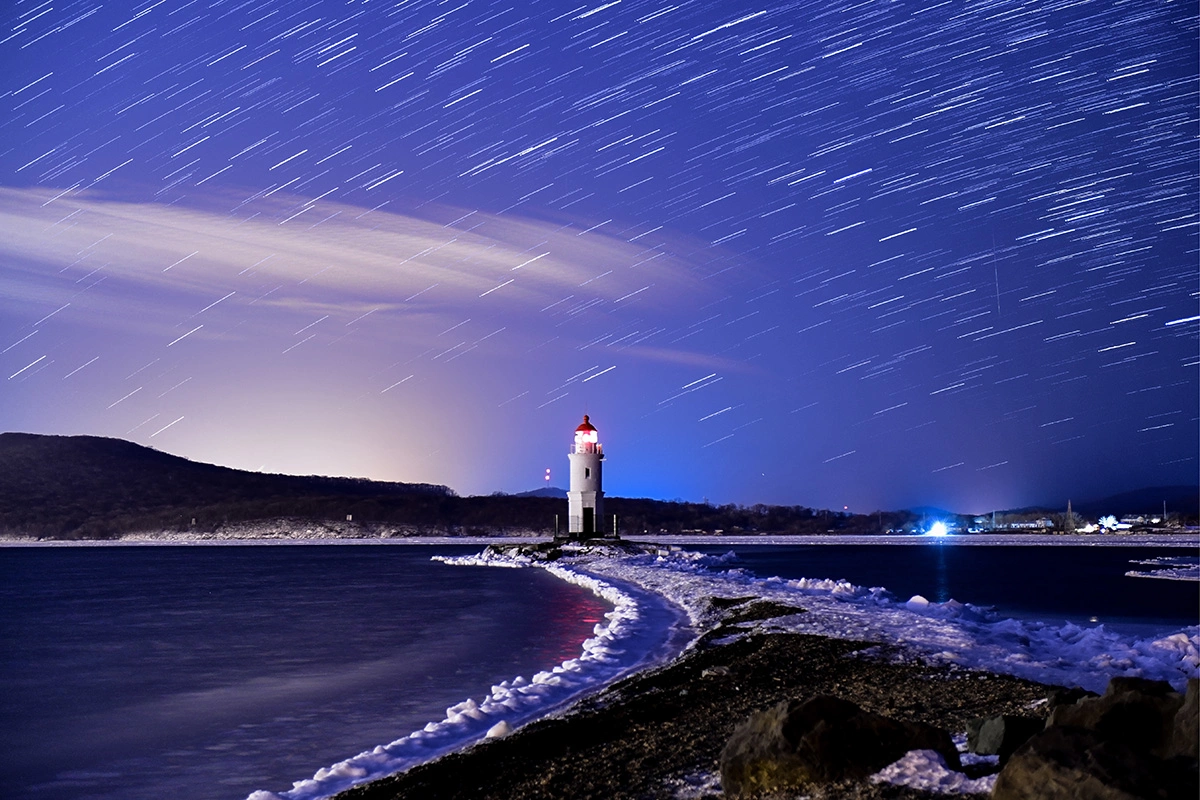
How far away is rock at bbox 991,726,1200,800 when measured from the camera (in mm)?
4906

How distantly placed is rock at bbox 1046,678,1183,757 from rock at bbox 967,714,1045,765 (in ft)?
0.99

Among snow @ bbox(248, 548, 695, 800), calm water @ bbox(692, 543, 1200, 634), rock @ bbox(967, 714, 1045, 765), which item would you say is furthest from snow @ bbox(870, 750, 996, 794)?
calm water @ bbox(692, 543, 1200, 634)

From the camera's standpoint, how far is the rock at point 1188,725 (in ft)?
19.2

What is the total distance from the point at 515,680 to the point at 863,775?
306 inches

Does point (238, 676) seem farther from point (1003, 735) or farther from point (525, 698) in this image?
point (1003, 735)

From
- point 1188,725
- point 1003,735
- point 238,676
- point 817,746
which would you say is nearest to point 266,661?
point 238,676

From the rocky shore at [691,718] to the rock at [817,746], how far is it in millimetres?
175

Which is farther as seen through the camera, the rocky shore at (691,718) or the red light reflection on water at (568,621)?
the red light reflection on water at (568,621)

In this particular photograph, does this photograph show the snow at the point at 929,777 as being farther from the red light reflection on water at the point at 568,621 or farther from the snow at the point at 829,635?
the red light reflection on water at the point at 568,621

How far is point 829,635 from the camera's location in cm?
1647

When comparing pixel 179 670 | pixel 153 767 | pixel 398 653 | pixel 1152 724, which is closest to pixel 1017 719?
pixel 1152 724

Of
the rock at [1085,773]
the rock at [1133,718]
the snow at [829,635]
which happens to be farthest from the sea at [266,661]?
the rock at [1133,718]

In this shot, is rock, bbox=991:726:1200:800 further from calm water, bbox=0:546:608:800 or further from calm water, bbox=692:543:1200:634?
calm water, bbox=692:543:1200:634

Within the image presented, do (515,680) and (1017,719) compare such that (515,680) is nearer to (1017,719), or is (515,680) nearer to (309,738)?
(309,738)
